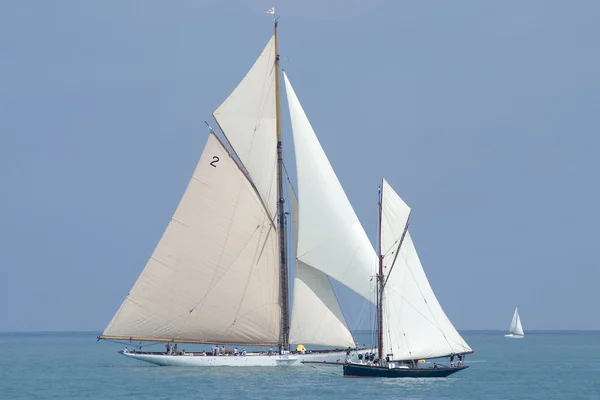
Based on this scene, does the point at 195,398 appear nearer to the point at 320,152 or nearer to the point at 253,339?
the point at 253,339

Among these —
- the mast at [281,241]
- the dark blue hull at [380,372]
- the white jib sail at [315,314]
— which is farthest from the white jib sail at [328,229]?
the dark blue hull at [380,372]

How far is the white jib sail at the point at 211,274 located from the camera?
238 feet

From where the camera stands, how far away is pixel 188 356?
248 ft

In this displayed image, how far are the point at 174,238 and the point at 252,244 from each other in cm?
499

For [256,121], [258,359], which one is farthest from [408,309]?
[256,121]

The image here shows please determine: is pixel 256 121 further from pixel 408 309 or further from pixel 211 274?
pixel 408 309

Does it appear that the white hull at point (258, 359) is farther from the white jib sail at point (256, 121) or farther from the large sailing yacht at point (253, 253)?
the white jib sail at point (256, 121)

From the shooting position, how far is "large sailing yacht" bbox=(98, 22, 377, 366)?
233ft

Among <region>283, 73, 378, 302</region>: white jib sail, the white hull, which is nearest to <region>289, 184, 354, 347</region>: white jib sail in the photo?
the white hull

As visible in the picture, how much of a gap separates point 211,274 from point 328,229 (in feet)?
27.2

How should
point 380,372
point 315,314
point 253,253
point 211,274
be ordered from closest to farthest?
1. point 380,372
2. point 315,314
3. point 211,274
4. point 253,253

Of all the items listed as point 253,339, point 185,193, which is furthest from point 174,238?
point 253,339

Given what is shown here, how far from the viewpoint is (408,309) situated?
219ft

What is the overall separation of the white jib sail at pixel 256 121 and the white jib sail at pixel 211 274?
40.9 inches
